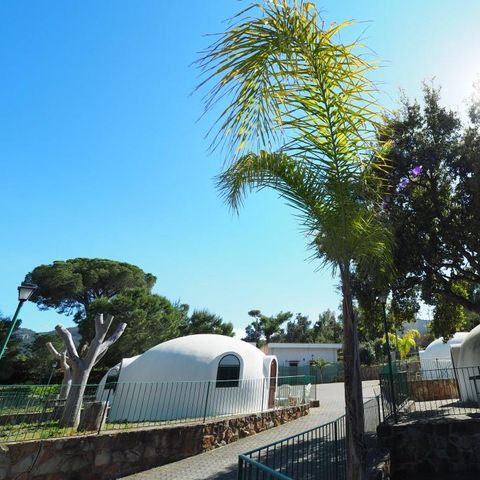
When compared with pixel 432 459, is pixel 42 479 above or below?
below

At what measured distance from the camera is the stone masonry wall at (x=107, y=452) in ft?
27.7

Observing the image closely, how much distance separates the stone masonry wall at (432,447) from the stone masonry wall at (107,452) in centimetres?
538

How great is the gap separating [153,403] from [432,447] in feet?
31.4

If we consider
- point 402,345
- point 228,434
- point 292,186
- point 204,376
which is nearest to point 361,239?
point 292,186

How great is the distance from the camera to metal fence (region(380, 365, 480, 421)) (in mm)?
10828

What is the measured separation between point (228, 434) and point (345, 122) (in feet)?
38.1

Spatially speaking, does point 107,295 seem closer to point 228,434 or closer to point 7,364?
point 7,364

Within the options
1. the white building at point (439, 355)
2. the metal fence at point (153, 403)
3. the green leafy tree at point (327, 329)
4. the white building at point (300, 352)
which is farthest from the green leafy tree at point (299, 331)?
the metal fence at point (153, 403)

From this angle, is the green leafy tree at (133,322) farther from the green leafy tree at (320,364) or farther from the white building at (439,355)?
the white building at (439,355)

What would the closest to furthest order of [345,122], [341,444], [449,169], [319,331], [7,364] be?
[345,122]
[341,444]
[449,169]
[7,364]
[319,331]

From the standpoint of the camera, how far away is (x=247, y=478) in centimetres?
376

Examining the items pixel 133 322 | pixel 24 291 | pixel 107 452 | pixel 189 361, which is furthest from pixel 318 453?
pixel 133 322

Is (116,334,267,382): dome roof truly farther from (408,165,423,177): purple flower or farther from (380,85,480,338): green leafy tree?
(408,165,423,177): purple flower

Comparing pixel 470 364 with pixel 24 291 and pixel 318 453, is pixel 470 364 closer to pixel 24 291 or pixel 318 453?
pixel 318 453
